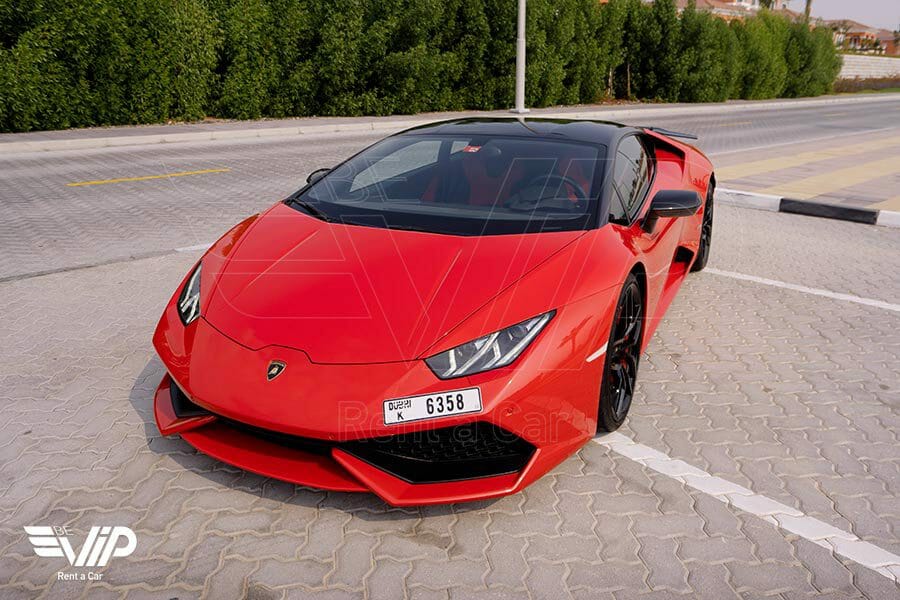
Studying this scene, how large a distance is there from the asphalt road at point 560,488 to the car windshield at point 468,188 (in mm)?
1128

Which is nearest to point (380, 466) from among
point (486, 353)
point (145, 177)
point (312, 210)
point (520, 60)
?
point (486, 353)

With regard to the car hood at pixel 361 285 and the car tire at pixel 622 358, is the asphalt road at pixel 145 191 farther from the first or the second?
the car tire at pixel 622 358

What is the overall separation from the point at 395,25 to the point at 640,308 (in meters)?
18.7

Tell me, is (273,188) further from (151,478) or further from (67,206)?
(151,478)

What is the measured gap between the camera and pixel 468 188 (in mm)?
3789

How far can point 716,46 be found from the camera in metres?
32.5

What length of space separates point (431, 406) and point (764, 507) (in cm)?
144

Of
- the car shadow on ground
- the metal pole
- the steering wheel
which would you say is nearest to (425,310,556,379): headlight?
the car shadow on ground

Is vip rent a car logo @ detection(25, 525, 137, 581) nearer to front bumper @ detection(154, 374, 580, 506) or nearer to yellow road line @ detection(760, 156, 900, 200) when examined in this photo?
front bumper @ detection(154, 374, 580, 506)

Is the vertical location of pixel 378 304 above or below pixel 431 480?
above

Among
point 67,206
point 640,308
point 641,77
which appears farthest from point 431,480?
point 641,77

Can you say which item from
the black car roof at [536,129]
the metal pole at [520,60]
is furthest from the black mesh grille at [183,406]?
the metal pole at [520,60]

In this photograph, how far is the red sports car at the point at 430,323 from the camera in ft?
8.36

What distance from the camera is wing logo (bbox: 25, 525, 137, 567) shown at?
99.3 inches
